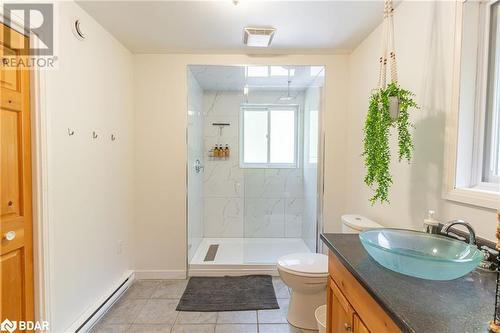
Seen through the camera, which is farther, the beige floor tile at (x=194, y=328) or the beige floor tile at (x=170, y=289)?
the beige floor tile at (x=170, y=289)

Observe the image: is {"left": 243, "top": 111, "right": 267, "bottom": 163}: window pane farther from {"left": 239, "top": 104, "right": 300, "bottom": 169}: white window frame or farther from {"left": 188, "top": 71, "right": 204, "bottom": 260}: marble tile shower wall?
{"left": 188, "top": 71, "right": 204, "bottom": 260}: marble tile shower wall

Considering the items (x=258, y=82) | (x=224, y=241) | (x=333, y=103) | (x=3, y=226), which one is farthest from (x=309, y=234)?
(x=3, y=226)

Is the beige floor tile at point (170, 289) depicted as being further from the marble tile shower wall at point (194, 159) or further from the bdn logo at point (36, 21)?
the bdn logo at point (36, 21)

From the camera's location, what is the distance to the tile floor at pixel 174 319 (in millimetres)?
2051

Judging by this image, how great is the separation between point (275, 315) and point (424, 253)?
54.6 inches

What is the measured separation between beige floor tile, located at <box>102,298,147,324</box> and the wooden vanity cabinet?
5.21ft

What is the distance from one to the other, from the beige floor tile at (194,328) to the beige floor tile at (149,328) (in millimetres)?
60

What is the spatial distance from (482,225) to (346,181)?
1653 mm

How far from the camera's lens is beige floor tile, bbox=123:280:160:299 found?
8.34ft

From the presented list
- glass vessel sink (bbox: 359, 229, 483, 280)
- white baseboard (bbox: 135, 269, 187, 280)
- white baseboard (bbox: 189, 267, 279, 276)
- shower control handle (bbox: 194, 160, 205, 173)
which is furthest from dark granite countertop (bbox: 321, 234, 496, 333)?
shower control handle (bbox: 194, 160, 205, 173)

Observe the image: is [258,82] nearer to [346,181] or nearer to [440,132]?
[346,181]

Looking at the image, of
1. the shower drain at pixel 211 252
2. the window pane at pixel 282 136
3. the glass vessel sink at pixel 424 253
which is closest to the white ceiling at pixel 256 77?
the window pane at pixel 282 136

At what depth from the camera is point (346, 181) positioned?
2873 mm

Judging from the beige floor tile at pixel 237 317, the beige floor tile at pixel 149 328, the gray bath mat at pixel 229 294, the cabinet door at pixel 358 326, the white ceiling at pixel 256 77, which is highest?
the white ceiling at pixel 256 77
